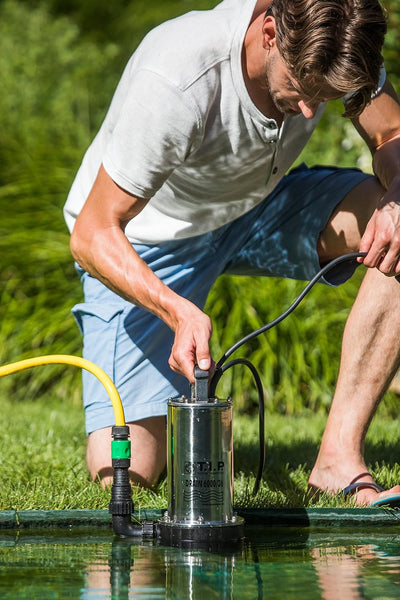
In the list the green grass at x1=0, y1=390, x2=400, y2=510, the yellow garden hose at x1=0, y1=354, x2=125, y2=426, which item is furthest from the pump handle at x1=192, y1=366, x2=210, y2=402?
the green grass at x1=0, y1=390, x2=400, y2=510

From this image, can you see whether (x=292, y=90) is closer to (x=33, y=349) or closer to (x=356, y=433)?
(x=356, y=433)

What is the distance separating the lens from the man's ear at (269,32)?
239 centimetres

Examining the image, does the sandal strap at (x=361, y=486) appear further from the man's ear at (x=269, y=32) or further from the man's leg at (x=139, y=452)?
the man's ear at (x=269, y=32)

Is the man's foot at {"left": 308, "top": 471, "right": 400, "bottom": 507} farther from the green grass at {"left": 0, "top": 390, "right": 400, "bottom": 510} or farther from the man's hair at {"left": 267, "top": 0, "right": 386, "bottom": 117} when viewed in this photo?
the man's hair at {"left": 267, "top": 0, "right": 386, "bottom": 117}

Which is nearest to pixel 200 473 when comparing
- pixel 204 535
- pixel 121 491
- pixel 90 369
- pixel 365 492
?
pixel 204 535

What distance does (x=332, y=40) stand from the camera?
2.23 metres

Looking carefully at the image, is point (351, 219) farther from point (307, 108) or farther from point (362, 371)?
point (307, 108)

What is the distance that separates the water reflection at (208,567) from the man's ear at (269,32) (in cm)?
130

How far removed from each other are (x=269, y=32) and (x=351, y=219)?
82 centimetres

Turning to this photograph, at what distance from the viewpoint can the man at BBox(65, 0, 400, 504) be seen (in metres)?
2.30

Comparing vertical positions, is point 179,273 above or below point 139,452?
above

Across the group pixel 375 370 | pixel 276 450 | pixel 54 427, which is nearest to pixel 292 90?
pixel 375 370

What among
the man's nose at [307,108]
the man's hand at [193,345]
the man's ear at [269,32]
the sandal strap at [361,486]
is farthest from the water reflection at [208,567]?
the man's ear at [269,32]

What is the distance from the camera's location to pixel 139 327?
3.09 metres
